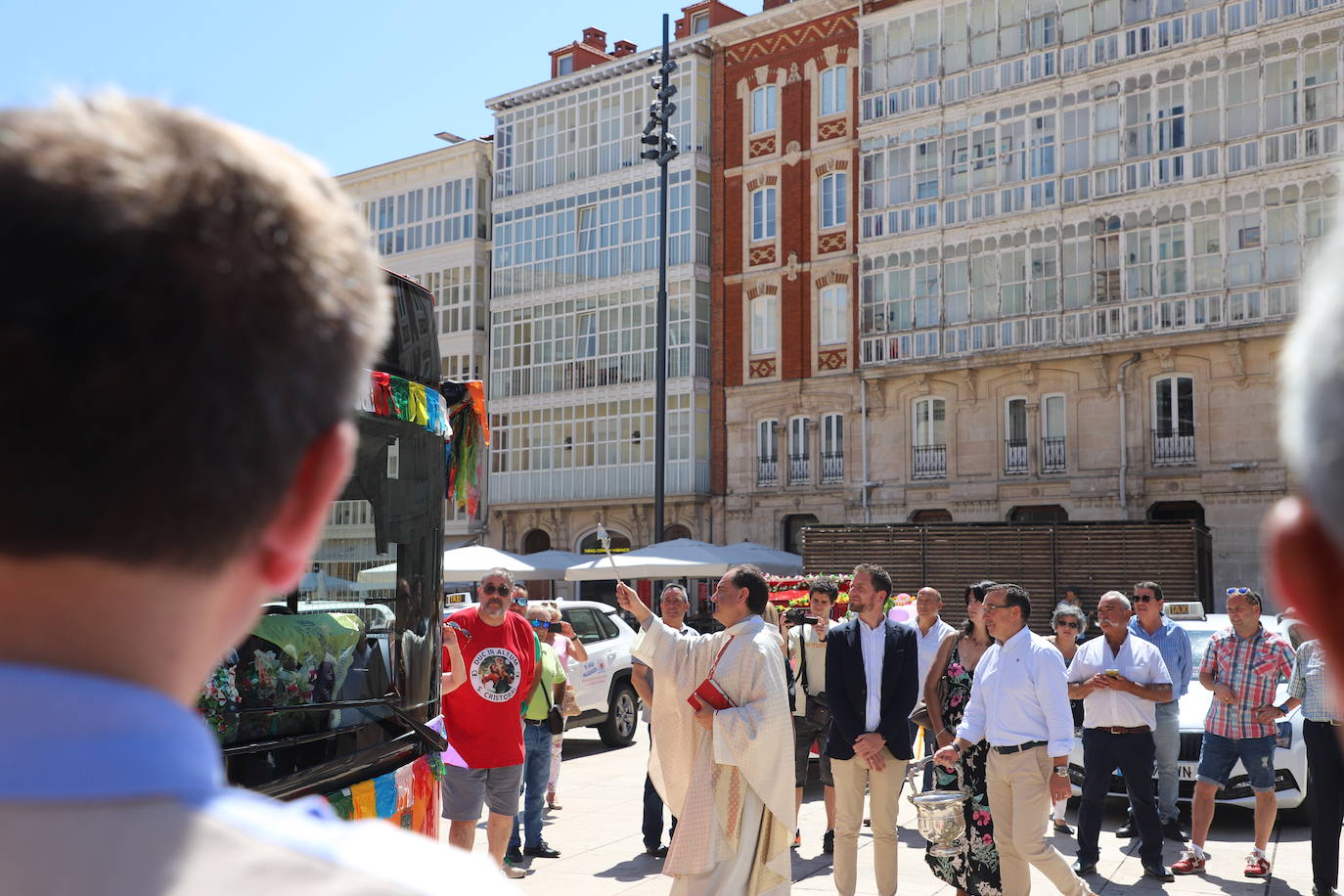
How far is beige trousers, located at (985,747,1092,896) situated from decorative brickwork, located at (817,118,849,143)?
3006 cm

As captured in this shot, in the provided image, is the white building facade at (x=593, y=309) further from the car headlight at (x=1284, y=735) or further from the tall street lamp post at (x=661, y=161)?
the car headlight at (x=1284, y=735)

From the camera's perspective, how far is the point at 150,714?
0.88 metres

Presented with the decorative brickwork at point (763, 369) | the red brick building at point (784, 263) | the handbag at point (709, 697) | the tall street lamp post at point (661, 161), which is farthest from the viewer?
the decorative brickwork at point (763, 369)

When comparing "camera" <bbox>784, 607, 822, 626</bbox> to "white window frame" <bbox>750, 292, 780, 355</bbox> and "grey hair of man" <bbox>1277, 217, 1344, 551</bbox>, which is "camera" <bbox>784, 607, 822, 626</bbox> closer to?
"grey hair of man" <bbox>1277, 217, 1344, 551</bbox>

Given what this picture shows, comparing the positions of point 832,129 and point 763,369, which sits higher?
point 832,129

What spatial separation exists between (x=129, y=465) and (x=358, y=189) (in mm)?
47785

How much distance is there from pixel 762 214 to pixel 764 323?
10.00ft

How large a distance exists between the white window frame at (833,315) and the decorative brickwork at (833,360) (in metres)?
0.26

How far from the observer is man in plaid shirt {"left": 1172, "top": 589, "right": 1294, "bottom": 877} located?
985 centimetres

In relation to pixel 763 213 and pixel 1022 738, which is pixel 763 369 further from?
pixel 1022 738

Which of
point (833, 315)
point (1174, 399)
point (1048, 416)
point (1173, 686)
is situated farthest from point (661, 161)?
point (1173, 686)

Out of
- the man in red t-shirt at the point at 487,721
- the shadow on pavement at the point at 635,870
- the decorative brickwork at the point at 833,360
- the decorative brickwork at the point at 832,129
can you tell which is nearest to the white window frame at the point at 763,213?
the decorative brickwork at the point at 832,129

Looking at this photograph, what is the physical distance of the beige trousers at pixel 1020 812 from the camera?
25.9 ft

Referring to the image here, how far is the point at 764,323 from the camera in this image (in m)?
37.7
